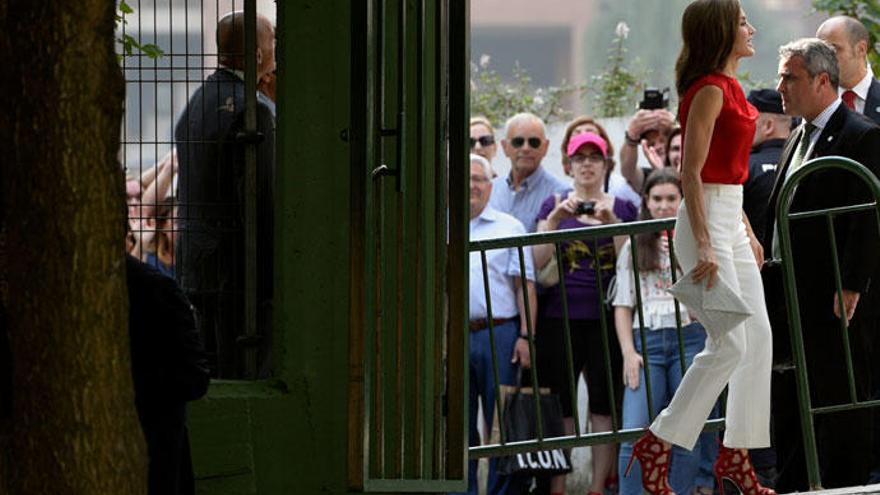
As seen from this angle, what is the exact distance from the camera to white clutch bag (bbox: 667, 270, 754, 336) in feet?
25.7

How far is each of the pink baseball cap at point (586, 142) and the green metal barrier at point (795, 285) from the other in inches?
111

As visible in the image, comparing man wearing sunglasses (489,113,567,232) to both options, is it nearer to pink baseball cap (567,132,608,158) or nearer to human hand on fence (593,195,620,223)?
pink baseball cap (567,132,608,158)

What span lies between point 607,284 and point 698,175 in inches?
122

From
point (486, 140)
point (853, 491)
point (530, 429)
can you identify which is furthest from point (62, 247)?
point (486, 140)

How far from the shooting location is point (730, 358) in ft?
25.8

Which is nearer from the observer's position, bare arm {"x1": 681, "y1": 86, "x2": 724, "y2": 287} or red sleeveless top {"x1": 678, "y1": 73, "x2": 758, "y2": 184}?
bare arm {"x1": 681, "y1": 86, "x2": 724, "y2": 287}

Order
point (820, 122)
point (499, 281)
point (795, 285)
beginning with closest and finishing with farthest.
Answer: point (795, 285), point (820, 122), point (499, 281)

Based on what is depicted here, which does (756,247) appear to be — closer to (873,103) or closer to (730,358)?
(730,358)

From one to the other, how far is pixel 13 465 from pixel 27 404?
0.53ft

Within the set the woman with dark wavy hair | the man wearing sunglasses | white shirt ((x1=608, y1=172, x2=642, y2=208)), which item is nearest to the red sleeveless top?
the woman with dark wavy hair

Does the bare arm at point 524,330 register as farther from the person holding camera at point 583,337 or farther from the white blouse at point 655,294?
the white blouse at point 655,294

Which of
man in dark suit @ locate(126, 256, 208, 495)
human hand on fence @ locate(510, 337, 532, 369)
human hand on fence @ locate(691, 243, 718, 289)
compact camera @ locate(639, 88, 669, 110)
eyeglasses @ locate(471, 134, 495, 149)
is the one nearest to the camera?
man in dark suit @ locate(126, 256, 208, 495)

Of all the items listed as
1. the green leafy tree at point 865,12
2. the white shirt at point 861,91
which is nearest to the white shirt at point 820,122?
the white shirt at point 861,91

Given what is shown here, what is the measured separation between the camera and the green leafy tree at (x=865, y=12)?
12.2m
